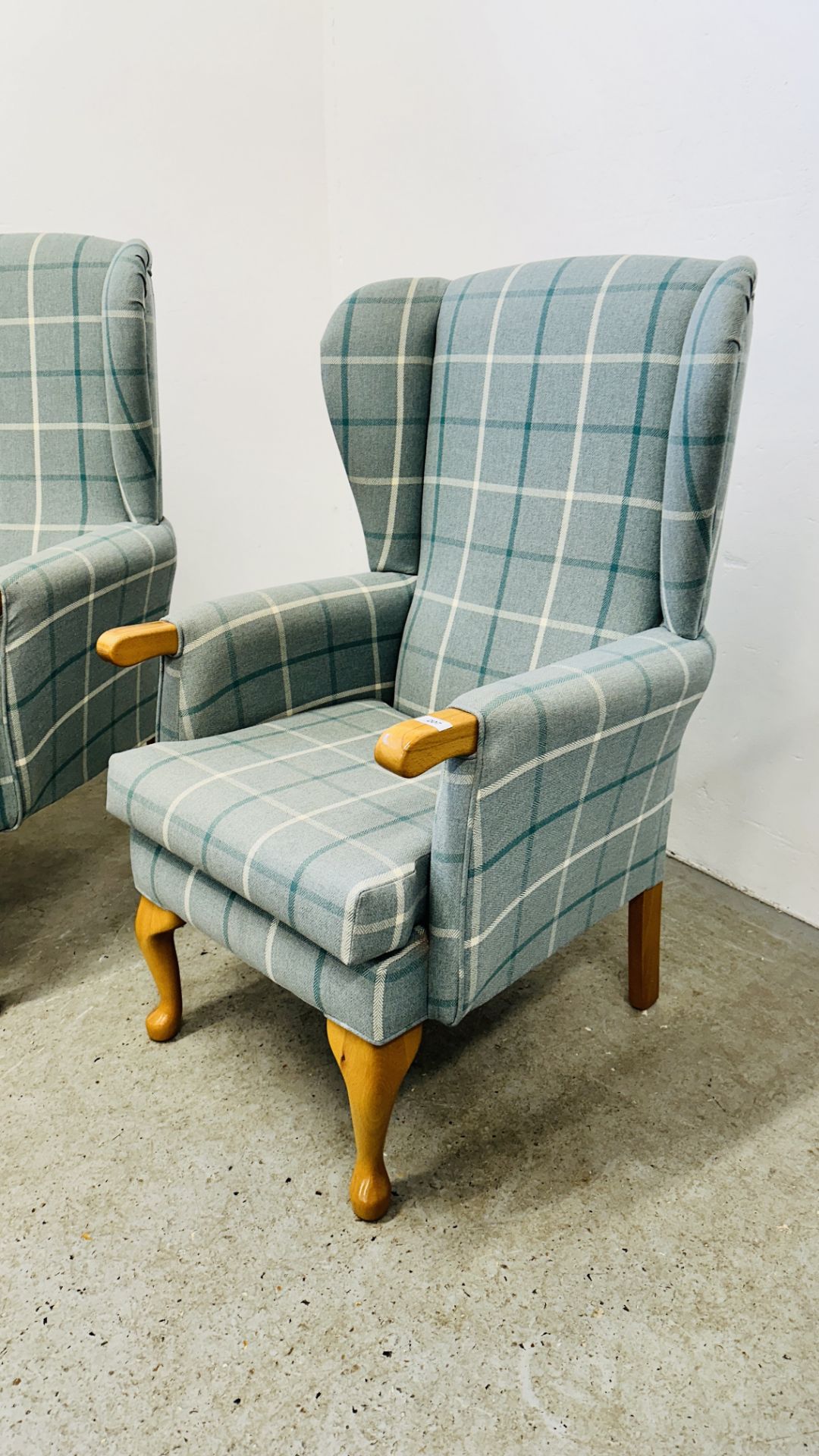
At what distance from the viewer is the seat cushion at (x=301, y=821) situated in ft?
3.48

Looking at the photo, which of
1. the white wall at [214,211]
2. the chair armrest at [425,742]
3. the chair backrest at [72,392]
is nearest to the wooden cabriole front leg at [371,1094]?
the chair armrest at [425,742]

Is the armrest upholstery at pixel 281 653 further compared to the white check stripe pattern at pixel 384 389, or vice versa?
the white check stripe pattern at pixel 384 389

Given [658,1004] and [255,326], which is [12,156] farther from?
[658,1004]

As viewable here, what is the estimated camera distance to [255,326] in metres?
2.48

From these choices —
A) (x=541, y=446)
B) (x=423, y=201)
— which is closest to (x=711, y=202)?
(x=541, y=446)

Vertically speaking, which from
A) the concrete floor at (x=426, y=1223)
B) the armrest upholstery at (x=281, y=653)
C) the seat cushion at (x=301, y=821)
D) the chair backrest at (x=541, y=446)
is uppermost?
the chair backrest at (x=541, y=446)

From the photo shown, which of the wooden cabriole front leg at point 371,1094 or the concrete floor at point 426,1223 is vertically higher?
the wooden cabriole front leg at point 371,1094

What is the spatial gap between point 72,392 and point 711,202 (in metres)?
1.10

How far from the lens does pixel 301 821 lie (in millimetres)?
1179

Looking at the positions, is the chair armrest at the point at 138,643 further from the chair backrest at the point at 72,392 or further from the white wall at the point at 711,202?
the white wall at the point at 711,202

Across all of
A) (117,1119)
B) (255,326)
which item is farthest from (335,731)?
(255,326)

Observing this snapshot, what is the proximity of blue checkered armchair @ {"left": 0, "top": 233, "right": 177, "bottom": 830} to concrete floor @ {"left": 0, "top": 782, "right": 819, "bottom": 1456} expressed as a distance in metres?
0.39

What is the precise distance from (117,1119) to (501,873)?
0.65 m

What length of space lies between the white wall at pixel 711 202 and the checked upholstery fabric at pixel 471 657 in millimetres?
400
